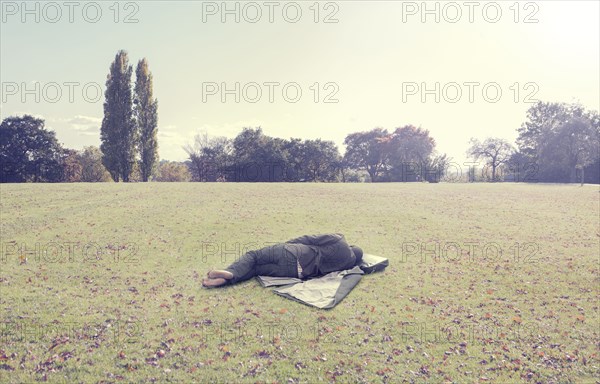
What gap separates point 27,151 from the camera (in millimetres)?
50250

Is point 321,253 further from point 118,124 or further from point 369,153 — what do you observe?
point 369,153

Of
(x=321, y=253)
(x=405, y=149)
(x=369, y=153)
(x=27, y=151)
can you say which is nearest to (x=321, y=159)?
(x=369, y=153)

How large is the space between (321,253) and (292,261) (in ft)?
3.67

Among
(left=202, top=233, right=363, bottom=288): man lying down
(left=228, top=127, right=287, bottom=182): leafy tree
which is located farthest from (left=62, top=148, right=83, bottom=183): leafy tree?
(left=202, top=233, right=363, bottom=288): man lying down

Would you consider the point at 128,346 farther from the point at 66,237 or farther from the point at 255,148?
the point at 255,148

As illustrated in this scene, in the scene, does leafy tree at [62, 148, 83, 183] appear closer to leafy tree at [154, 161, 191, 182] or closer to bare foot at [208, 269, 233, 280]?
leafy tree at [154, 161, 191, 182]

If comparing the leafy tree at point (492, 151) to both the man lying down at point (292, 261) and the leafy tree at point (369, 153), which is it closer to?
the leafy tree at point (369, 153)

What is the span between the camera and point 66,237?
589 inches

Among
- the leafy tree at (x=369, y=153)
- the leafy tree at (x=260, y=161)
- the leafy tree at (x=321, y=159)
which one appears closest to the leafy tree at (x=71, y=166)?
the leafy tree at (x=260, y=161)

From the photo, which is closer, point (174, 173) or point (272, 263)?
point (272, 263)

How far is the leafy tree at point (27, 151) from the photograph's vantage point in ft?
160

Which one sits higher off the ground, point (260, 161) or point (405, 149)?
point (405, 149)

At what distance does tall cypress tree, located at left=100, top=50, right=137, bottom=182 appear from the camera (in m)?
44.1

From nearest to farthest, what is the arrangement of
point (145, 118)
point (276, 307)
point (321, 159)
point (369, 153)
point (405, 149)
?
1. point (276, 307)
2. point (145, 118)
3. point (321, 159)
4. point (405, 149)
5. point (369, 153)
